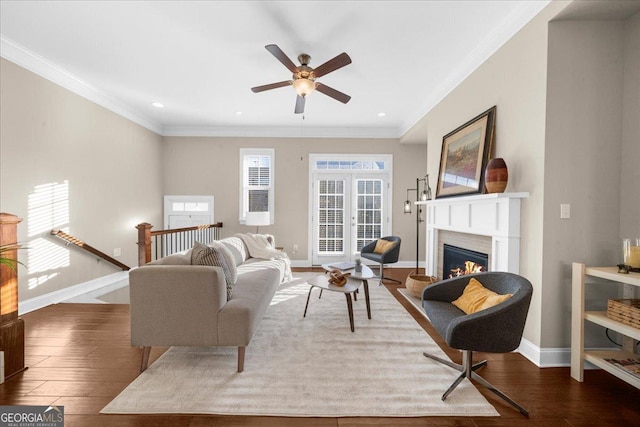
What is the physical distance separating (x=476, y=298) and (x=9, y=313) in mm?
3484

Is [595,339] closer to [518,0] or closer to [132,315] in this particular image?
[518,0]

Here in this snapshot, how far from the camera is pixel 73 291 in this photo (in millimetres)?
4082

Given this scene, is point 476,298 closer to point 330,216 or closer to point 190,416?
point 190,416

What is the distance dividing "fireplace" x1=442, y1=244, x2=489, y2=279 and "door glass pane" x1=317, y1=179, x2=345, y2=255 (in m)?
2.73

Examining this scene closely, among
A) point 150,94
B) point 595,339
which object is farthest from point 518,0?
point 150,94

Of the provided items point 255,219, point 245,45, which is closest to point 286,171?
point 255,219

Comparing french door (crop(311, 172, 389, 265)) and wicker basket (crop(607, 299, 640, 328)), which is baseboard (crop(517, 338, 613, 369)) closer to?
wicker basket (crop(607, 299, 640, 328))

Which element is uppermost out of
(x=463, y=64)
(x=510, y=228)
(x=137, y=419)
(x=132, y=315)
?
(x=463, y=64)

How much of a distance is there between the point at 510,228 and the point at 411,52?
2.19m

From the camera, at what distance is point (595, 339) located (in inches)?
91.7

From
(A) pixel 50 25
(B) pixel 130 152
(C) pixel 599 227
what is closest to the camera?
(C) pixel 599 227

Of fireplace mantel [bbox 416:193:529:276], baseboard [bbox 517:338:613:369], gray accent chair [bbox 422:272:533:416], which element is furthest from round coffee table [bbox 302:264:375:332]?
baseboard [bbox 517:338:613:369]

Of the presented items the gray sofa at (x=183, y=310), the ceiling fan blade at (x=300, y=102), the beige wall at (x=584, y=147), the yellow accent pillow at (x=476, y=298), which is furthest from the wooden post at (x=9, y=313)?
the beige wall at (x=584, y=147)

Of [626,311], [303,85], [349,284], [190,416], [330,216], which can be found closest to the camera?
[190,416]
